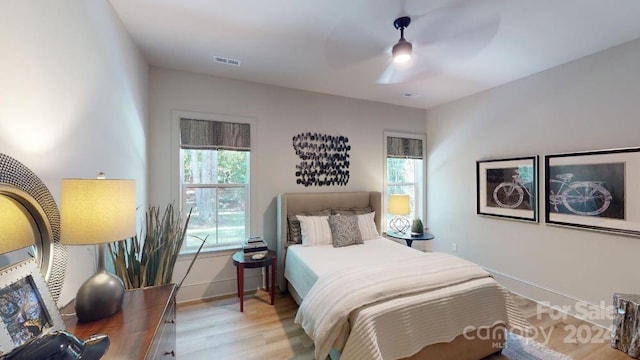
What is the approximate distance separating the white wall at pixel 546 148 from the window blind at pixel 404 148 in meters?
0.38

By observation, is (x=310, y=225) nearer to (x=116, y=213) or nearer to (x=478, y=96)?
(x=116, y=213)

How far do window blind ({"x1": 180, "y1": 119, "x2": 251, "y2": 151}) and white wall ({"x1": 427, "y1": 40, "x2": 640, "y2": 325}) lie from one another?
126 inches

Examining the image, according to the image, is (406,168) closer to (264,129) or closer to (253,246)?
(264,129)

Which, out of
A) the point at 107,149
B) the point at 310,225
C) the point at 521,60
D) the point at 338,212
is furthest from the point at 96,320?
the point at 521,60

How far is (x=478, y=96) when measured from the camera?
3.79 metres

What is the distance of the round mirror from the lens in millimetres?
950

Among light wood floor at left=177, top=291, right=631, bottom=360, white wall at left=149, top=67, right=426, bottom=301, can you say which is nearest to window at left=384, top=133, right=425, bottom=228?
white wall at left=149, top=67, right=426, bottom=301

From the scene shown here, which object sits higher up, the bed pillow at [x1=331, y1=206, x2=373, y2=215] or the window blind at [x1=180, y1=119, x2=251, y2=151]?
the window blind at [x1=180, y1=119, x2=251, y2=151]

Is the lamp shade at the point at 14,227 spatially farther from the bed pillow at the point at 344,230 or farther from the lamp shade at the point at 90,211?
the bed pillow at the point at 344,230

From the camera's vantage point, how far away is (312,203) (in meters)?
3.64

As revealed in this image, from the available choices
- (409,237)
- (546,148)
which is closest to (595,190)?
(546,148)

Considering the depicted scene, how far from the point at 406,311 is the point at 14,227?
2.04 meters

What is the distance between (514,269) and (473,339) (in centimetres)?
184

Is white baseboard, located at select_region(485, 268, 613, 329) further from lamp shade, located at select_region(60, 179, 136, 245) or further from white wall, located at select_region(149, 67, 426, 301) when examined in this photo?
lamp shade, located at select_region(60, 179, 136, 245)
